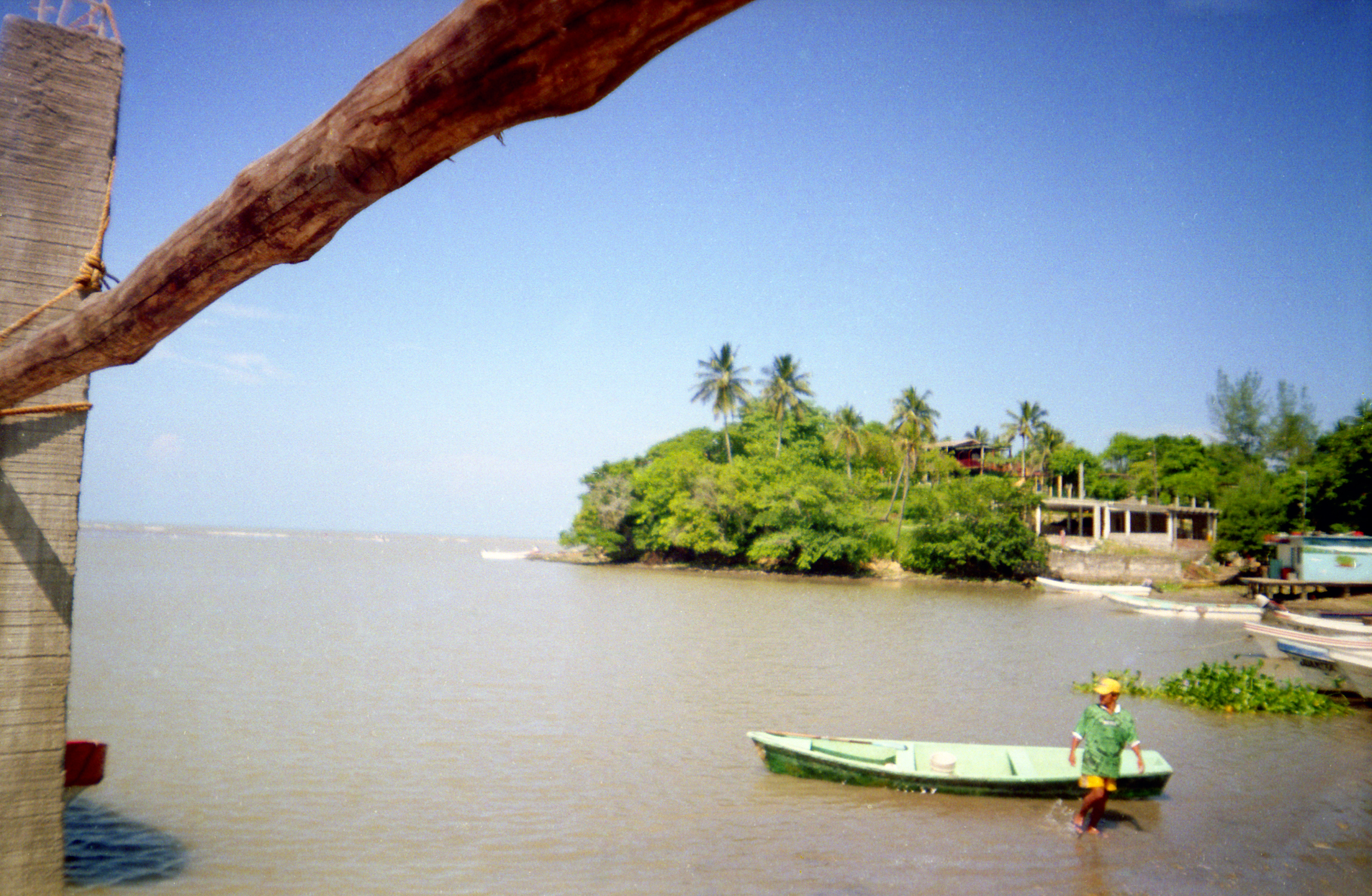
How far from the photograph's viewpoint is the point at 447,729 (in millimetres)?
11781

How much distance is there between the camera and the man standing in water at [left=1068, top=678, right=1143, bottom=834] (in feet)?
25.4

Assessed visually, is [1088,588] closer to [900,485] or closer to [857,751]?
[900,485]

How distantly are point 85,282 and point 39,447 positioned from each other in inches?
24.4

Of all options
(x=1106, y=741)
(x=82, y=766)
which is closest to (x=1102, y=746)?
(x=1106, y=741)

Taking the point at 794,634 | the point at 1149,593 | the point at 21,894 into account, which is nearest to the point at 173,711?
the point at 21,894

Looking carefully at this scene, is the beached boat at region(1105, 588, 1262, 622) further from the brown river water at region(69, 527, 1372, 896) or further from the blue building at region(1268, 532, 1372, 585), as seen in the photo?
the brown river water at region(69, 527, 1372, 896)

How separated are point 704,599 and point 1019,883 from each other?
1060 inches

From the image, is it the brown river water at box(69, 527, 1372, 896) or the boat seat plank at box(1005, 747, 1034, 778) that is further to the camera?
the boat seat plank at box(1005, 747, 1034, 778)

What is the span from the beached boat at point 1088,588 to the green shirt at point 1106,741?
108 feet

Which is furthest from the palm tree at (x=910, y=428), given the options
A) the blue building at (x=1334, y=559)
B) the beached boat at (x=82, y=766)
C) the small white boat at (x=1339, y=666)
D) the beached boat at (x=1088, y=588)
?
the beached boat at (x=82, y=766)

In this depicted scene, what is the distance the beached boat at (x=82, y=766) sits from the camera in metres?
3.22

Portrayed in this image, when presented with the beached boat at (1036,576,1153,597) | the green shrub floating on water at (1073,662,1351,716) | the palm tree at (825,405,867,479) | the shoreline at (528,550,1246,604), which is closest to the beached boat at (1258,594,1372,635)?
the green shrub floating on water at (1073,662,1351,716)

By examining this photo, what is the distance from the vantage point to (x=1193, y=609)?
30672 mm

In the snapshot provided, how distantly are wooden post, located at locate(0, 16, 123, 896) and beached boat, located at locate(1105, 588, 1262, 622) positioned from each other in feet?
109
